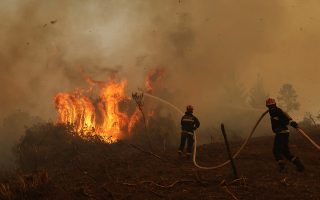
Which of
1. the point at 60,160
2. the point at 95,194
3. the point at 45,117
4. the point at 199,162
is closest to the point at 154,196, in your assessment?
the point at 95,194

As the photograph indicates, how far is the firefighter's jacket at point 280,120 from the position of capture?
10039mm

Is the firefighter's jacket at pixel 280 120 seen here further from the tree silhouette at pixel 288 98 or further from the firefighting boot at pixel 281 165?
the tree silhouette at pixel 288 98

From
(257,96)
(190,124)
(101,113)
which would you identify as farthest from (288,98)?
(190,124)

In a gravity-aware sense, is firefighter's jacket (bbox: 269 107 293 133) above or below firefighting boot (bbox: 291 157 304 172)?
above

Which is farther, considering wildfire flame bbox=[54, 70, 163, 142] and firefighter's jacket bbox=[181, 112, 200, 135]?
wildfire flame bbox=[54, 70, 163, 142]

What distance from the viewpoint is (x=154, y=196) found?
810cm

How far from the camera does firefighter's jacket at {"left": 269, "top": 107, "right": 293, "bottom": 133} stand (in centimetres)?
1004

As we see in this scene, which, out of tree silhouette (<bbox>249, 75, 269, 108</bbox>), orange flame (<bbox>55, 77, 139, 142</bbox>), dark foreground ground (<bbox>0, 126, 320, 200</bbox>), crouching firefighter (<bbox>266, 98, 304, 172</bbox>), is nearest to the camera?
dark foreground ground (<bbox>0, 126, 320, 200</bbox>)

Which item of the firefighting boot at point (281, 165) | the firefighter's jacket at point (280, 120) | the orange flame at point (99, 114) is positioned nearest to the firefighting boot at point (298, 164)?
the firefighting boot at point (281, 165)

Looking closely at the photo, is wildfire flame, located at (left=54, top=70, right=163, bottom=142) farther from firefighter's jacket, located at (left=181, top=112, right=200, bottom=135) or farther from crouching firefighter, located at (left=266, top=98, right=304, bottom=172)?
crouching firefighter, located at (left=266, top=98, right=304, bottom=172)

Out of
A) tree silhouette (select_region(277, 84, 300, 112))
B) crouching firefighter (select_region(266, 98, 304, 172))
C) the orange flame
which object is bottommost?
crouching firefighter (select_region(266, 98, 304, 172))

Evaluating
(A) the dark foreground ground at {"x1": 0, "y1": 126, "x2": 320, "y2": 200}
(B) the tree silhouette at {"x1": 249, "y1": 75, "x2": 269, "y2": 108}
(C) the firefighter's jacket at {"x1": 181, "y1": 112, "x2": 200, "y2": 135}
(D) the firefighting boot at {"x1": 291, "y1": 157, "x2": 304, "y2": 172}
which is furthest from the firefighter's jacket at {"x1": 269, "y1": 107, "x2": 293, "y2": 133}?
(B) the tree silhouette at {"x1": 249, "y1": 75, "x2": 269, "y2": 108}

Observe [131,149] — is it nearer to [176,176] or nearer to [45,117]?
[176,176]

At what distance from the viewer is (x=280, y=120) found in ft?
33.3
